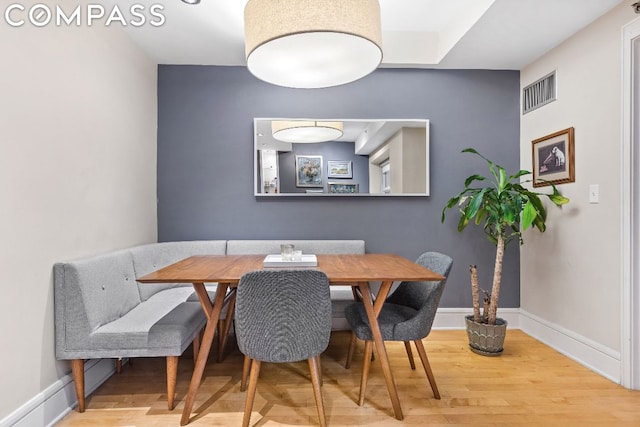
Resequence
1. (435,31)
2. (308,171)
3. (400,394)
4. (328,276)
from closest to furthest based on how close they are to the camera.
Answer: (328,276) < (400,394) < (435,31) < (308,171)

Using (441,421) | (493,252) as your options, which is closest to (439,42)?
(493,252)

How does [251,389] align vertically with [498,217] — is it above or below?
below

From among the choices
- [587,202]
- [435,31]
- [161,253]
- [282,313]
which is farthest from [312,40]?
[587,202]

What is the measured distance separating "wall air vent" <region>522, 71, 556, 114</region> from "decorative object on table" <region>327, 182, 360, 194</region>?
5.58 ft

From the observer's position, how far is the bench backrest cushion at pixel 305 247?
2848 millimetres

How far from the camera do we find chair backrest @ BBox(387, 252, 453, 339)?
5.85 feet

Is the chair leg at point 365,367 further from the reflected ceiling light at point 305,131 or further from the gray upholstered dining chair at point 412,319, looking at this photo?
the reflected ceiling light at point 305,131

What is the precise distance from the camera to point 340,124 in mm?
2957

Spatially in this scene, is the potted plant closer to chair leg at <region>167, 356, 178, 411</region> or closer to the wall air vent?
the wall air vent

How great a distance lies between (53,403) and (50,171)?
1209 millimetres

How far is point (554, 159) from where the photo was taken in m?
2.59

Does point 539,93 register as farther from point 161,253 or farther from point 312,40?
point 161,253

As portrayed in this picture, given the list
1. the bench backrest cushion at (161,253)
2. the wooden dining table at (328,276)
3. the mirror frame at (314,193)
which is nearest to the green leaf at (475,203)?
the mirror frame at (314,193)

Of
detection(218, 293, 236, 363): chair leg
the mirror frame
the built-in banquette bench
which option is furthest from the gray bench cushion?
the mirror frame
